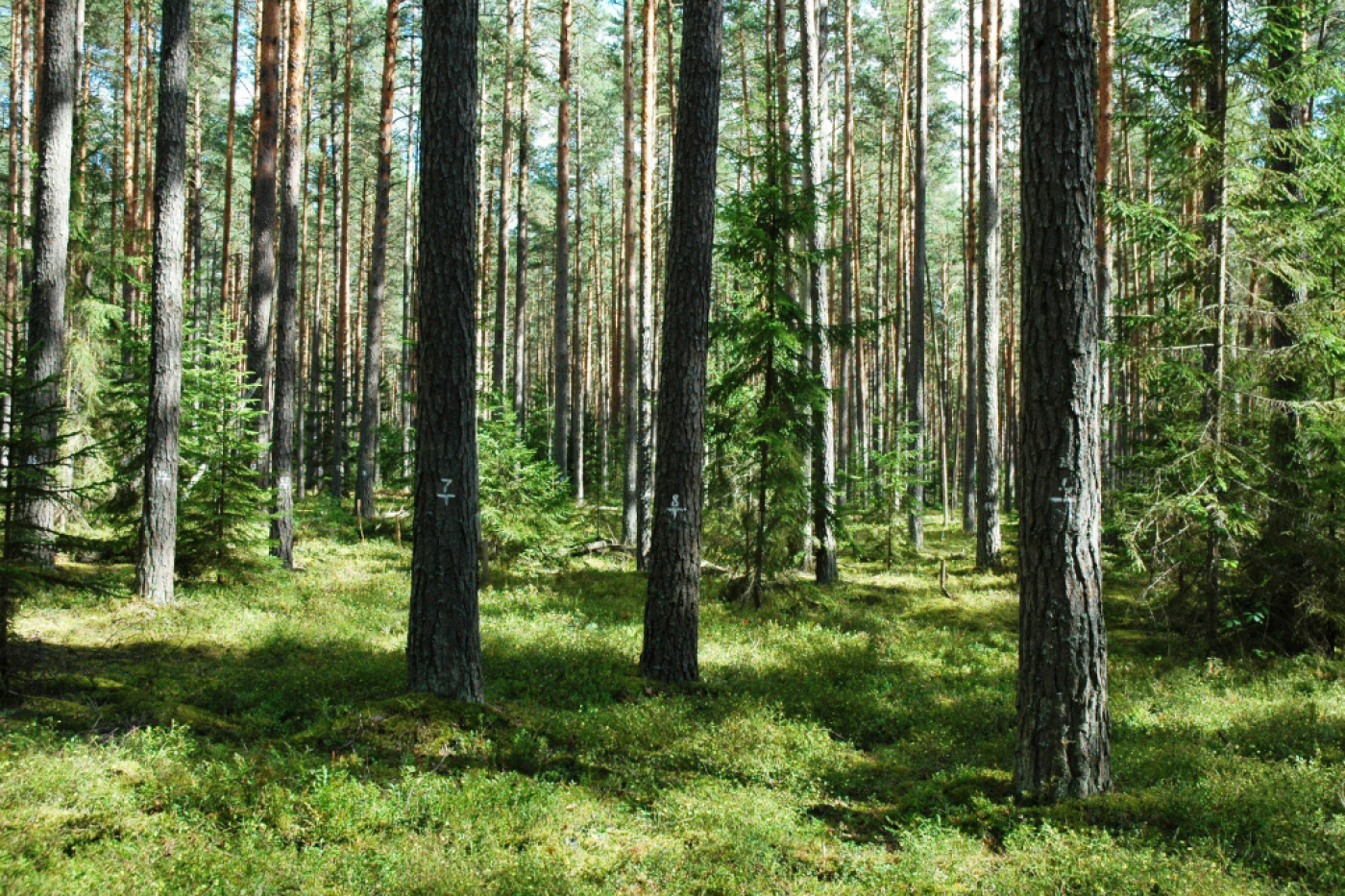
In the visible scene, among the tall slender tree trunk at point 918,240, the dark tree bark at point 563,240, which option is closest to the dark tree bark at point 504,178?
the dark tree bark at point 563,240

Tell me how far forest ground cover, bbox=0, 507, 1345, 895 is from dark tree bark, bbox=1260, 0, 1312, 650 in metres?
0.77

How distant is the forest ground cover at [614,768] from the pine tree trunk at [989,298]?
20.9 feet

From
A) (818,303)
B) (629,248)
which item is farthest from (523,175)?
(818,303)

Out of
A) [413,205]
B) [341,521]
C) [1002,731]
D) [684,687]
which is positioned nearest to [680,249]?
[684,687]

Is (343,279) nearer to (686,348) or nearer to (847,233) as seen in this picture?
(847,233)

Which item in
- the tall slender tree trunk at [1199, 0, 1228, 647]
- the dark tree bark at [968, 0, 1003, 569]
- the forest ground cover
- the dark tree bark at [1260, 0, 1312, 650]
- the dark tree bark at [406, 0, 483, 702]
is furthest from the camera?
the dark tree bark at [968, 0, 1003, 569]

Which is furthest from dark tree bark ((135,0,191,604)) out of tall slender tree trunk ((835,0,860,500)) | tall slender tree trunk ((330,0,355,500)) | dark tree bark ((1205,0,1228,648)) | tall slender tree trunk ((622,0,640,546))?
dark tree bark ((1205,0,1228,648))

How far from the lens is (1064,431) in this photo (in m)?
4.96

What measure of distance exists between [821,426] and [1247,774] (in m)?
7.98

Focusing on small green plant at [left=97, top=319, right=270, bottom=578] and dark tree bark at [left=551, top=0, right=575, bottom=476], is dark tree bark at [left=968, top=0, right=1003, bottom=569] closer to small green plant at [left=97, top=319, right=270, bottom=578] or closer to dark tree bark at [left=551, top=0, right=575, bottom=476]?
dark tree bark at [left=551, top=0, right=575, bottom=476]

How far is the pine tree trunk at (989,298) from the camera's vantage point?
16406 mm

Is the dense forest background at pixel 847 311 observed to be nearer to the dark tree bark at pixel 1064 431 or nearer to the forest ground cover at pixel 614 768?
the forest ground cover at pixel 614 768

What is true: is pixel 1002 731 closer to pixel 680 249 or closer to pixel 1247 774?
pixel 1247 774

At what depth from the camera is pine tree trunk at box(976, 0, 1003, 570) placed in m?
16.4
